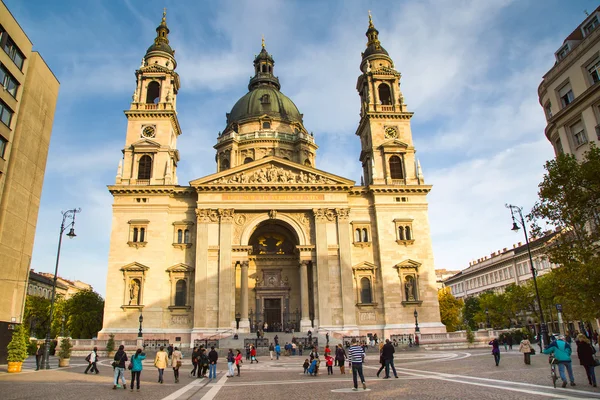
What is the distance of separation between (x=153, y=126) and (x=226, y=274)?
16.9m

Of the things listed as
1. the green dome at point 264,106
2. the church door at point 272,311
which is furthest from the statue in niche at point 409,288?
the green dome at point 264,106

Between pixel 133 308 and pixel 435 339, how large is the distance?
82.0 feet

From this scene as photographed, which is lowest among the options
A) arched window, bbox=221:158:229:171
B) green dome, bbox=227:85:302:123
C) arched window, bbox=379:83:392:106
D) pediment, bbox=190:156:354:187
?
pediment, bbox=190:156:354:187

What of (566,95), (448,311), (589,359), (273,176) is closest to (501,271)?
(448,311)

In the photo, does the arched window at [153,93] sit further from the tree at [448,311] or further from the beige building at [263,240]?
the tree at [448,311]

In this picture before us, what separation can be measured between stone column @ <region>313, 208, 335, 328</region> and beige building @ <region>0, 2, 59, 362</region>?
71.9ft

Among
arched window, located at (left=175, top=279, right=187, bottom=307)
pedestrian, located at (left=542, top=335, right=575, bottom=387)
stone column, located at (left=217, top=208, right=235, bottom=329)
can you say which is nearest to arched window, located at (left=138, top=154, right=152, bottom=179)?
stone column, located at (left=217, top=208, right=235, bottom=329)

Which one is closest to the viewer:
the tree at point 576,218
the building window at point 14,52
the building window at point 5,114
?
the tree at point 576,218

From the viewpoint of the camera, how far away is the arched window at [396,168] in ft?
149

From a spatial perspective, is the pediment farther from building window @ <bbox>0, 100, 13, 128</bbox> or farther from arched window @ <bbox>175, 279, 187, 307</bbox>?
building window @ <bbox>0, 100, 13, 128</bbox>

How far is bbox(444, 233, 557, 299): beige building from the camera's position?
6956 cm

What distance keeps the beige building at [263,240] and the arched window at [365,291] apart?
101 millimetres

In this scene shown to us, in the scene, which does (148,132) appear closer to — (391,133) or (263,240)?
(263,240)

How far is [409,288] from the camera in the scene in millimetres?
41000
